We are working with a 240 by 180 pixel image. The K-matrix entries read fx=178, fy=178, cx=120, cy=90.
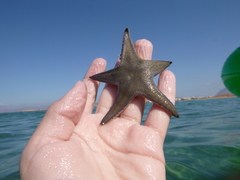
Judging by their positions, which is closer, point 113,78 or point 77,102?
point 77,102

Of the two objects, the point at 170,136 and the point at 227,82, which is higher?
the point at 227,82

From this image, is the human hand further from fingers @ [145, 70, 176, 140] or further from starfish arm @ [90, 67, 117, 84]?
starfish arm @ [90, 67, 117, 84]

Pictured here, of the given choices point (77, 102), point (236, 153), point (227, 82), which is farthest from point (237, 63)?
point (77, 102)

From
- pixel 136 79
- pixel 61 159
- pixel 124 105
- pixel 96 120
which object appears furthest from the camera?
pixel 136 79

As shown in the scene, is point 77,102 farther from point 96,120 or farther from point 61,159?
point 61,159

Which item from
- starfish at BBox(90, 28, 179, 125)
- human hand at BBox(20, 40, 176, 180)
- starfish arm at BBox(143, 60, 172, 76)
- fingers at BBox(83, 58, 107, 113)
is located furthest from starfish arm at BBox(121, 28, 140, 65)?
human hand at BBox(20, 40, 176, 180)
